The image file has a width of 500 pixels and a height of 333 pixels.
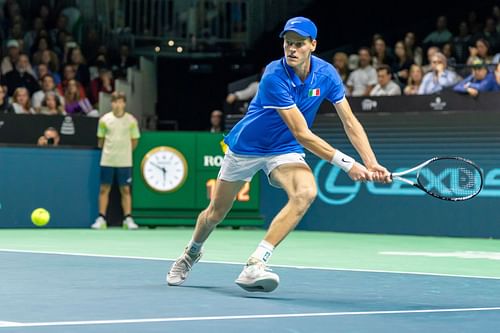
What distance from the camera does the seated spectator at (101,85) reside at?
20094 mm

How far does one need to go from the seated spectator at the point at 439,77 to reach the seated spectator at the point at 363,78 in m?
1.12

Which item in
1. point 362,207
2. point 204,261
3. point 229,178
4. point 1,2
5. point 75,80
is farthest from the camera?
point 1,2

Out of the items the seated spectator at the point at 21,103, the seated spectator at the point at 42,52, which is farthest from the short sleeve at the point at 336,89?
the seated spectator at the point at 42,52

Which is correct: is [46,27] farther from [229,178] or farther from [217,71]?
[229,178]

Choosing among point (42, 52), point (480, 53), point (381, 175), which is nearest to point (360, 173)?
point (381, 175)

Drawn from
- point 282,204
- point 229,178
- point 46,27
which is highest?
point 46,27

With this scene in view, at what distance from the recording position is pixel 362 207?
17.0 m

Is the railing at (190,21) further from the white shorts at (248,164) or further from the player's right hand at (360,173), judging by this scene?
the player's right hand at (360,173)

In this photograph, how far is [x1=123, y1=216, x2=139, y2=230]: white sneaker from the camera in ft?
57.5

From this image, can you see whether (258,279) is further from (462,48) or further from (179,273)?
(462,48)

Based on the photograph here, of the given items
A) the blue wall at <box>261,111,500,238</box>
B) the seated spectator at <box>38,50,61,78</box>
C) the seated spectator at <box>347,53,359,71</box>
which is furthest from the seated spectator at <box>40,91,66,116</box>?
the seated spectator at <box>347,53,359,71</box>

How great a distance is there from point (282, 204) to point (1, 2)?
7.73 metres

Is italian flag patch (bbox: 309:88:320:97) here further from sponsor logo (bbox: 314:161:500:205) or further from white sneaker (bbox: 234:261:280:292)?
sponsor logo (bbox: 314:161:500:205)

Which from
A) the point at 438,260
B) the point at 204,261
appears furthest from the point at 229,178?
the point at 438,260
